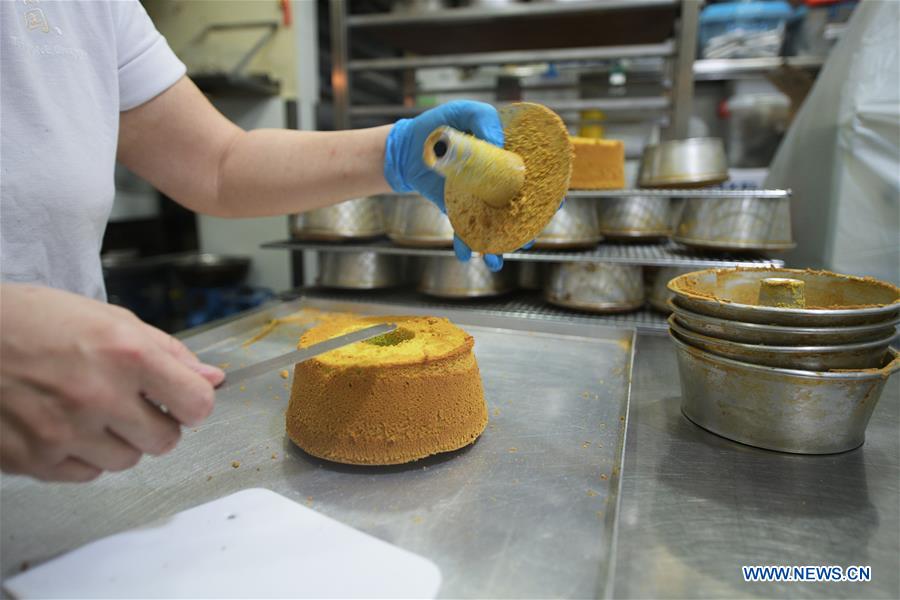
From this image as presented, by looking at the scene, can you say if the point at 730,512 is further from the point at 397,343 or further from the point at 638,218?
the point at 638,218

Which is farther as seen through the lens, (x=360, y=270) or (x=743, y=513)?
(x=360, y=270)

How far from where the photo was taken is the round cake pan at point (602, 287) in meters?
1.78

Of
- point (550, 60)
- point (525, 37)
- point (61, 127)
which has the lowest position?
point (61, 127)

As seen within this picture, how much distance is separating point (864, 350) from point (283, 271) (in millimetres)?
2604

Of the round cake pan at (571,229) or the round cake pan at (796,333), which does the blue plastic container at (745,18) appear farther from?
the round cake pan at (796,333)

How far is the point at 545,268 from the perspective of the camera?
6.77ft

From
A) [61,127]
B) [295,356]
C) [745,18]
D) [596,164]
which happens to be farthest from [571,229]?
[745,18]

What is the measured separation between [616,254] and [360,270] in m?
0.93

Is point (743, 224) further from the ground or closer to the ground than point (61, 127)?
closer to the ground

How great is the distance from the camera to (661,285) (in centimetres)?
180

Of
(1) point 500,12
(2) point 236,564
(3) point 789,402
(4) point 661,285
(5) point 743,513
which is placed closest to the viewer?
(2) point 236,564

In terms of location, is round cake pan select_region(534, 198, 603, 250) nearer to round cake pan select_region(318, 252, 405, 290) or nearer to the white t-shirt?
round cake pan select_region(318, 252, 405, 290)

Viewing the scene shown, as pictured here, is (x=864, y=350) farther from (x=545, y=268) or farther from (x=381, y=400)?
(x=545, y=268)

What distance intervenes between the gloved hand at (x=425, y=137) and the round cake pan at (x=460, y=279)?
0.67 metres
